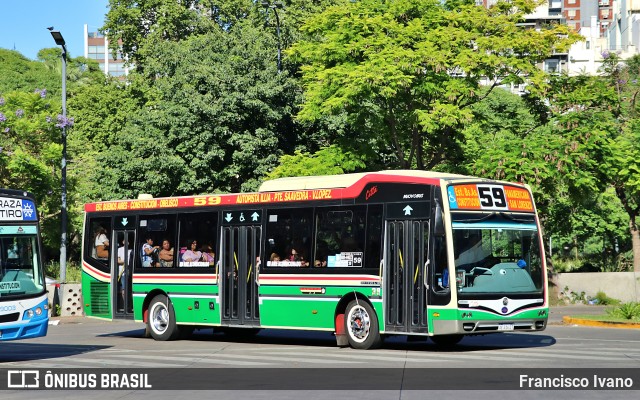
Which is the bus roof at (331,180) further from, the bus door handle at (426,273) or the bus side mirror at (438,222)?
the bus door handle at (426,273)

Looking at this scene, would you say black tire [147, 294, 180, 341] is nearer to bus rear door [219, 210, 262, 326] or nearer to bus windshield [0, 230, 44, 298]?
bus rear door [219, 210, 262, 326]

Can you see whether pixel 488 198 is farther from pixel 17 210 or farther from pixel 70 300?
pixel 70 300

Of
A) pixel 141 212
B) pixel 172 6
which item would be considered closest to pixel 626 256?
pixel 141 212

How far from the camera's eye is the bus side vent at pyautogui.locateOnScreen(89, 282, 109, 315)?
25.7m

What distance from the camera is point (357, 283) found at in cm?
2070

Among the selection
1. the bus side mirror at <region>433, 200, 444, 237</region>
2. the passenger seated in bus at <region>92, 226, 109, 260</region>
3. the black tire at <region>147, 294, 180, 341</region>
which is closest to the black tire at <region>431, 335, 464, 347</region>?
the bus side mirror at <region>433, 200, 444, 237</region>

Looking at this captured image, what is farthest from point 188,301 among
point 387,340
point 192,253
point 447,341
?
point 447,341

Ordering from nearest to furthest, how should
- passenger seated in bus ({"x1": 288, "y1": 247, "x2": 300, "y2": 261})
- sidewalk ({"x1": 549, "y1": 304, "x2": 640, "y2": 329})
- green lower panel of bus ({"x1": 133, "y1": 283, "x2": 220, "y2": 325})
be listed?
passenger seated in bus ({"x1": 288, "y1": 247, "x2": 300, "y2": 261})
green lower panel of bus ({"x1": 133, "y1": 283, "x2": 220, "y2": 325})
sidewalk ({"x1": 549, "y1": 304, "x2": 640, "y2": 329})

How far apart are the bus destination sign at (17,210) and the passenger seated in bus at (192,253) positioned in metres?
4.46

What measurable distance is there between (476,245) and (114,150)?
110ft

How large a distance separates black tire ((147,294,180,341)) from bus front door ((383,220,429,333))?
6283 mm

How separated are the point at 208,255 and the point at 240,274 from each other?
1.07 m

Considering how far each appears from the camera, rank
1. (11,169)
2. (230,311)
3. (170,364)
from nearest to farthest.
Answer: (170,364) < (230,311) < (11,169)

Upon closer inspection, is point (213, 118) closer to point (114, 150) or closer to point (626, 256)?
point (114, 150)
